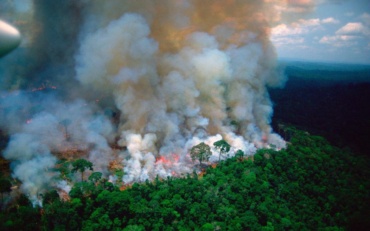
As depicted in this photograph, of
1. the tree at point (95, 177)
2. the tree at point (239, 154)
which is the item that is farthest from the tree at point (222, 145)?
the tree at point (95, 177)

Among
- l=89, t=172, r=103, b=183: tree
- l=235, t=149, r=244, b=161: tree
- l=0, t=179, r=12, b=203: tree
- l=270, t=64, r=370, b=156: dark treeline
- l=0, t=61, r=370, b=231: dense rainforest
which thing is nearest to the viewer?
l=0, t=61, r=370, b=231: dense rainforest

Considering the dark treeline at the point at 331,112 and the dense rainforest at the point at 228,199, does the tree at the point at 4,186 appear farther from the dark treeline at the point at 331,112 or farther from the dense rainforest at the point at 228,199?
the dark treeline at the point at 331,112

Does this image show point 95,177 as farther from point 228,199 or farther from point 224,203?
point 228,199

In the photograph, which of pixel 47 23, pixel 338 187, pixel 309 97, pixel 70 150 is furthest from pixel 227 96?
pixel 309 97

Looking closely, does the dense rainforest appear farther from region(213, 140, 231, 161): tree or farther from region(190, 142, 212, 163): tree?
region(213, 140, 231, 161): tree

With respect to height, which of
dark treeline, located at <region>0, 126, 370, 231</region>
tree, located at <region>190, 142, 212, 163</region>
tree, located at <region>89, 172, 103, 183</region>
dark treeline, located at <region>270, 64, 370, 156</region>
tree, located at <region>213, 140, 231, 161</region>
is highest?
dark treeline, located at <region>270, 64, 370, 156</region>

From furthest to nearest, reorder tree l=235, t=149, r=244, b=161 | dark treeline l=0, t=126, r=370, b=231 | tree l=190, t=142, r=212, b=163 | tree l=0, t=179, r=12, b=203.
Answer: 1. tree l=235, t=149, r=244, b=161
2. tree l=190, t=142, r=212, b=163
3. tree l=0, t=179, r=12, b=203
4. dark treeline l=0, t=126, r=370, b=231

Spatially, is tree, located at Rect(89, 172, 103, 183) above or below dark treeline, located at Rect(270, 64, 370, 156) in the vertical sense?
below

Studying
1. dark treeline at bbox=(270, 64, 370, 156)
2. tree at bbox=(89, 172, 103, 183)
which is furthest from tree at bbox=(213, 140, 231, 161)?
dark treeline at bbox=(270, 64, 370, 156)

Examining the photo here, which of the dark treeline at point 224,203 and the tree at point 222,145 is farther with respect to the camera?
the tree at point 222,145
